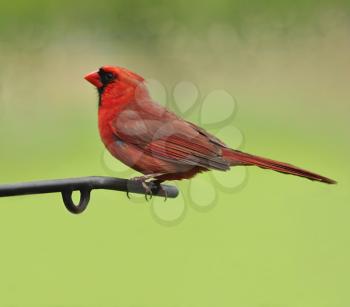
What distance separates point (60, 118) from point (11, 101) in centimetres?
29

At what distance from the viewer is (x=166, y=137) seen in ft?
3.88

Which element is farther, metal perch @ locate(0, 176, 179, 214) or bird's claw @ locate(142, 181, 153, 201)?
bird's claw @ locate(142, 181, 153, 201)

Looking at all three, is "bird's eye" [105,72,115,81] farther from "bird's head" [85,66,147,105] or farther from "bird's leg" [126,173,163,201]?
"bird's leg" [126,173,163,201]

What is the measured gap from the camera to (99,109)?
3.80 feet

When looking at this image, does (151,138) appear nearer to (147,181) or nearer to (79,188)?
(147,181)

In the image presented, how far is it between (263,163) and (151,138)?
13 centimetres

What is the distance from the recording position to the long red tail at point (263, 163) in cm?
110

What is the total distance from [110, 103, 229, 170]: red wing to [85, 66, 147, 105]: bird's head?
0.08 ft

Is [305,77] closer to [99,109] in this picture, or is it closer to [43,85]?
[43,85]

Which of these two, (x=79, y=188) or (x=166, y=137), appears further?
(x=166, y=137)

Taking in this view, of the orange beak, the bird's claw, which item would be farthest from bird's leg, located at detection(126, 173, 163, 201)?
the orange beak

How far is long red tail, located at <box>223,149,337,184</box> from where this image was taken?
110cm

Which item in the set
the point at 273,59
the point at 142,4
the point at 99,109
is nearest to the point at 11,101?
the point at 142,4

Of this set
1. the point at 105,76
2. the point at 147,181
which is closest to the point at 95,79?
the point at 105,76
